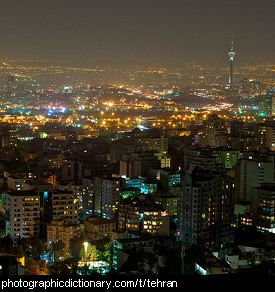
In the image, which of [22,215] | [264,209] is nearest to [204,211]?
[264,209]

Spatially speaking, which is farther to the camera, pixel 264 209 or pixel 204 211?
pixel 264 209

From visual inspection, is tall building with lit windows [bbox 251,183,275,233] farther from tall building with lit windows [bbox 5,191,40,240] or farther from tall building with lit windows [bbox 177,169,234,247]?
tall building with lit windows [bbox 5,191,40,240]

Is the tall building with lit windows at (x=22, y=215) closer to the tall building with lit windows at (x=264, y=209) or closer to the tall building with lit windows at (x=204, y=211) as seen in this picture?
the tall building with lit windows at (x=204, y=211)

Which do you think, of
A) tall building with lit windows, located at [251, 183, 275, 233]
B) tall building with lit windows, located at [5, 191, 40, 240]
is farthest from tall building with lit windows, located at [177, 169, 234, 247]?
tall building with lit windows, located at [5, 191, 40, 240]

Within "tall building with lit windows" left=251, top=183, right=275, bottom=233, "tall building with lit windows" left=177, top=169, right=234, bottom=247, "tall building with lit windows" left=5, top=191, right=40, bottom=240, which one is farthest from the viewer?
"tall building with lit windows" left=251, top=183, right=275, bottom=233

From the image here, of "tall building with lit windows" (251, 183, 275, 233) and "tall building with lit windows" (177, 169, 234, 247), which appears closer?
"tall building with lit windows" (177, 169, 234, 247)

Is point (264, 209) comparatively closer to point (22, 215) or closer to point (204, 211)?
point (204, 211)

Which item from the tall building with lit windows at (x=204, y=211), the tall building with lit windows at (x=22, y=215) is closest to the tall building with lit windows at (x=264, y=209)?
the tall building with lit windows at (x=204, y=211)

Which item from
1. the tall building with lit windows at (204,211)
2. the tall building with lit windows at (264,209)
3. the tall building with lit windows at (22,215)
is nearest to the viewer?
the tall building with lit windows at (204,211)

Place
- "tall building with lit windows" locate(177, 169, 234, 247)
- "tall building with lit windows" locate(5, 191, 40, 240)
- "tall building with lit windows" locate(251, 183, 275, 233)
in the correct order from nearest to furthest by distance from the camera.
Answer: "tall building with lit windows" locate(177, 169, 234, 247), "tall building with lit windows" locate(5, 191, 40, 240), "tall building with lit windows" locate(251, 183, 275, 233)

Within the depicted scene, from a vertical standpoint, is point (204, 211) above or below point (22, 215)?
above

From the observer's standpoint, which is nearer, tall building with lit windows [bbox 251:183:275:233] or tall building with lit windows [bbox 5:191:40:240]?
tall building with lit windows [bbox 5:191:40:240]
